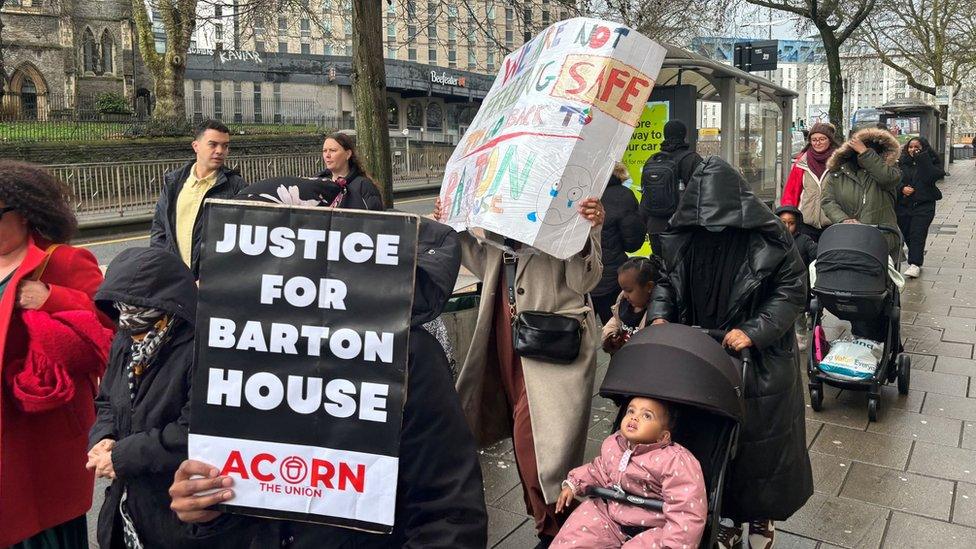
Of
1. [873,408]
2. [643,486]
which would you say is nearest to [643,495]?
[643,486]

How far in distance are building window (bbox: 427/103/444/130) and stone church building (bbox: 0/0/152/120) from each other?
20244 mm

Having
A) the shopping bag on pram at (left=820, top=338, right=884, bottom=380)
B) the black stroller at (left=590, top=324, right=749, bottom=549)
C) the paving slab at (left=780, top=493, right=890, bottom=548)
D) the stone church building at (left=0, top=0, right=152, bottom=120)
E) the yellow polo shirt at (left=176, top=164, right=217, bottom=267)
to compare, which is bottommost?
the paving slab at (left=780, top=493, right=890, bottom=548)

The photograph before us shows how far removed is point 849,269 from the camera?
5.66 metres

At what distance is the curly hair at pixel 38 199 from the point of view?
9.77ft

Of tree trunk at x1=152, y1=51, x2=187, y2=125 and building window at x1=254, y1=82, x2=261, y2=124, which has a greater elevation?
building window at x1=254, y1=82, x2=261, y2=124

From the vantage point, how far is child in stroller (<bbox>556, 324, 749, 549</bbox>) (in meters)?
2.67

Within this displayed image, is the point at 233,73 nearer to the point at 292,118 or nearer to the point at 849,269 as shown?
the point at 292,118

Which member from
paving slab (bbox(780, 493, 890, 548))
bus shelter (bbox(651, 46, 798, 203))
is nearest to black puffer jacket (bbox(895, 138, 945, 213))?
bus shelter (bbox(651, 46, 798, 203))

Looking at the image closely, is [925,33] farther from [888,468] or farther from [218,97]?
[218,97]

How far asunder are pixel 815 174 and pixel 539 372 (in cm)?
524

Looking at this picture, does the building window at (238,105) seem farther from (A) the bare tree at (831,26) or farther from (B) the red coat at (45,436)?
(B) the red coat at (45,436)

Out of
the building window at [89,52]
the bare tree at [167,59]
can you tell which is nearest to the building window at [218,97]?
the building window at [89,52]

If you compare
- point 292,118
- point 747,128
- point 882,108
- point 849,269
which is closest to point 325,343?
point 849,269

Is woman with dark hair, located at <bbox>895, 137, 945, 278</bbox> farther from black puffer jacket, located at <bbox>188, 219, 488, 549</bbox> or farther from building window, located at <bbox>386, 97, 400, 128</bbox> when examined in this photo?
building window, located at <bbox>386, 97, 400, 128</bbox>
